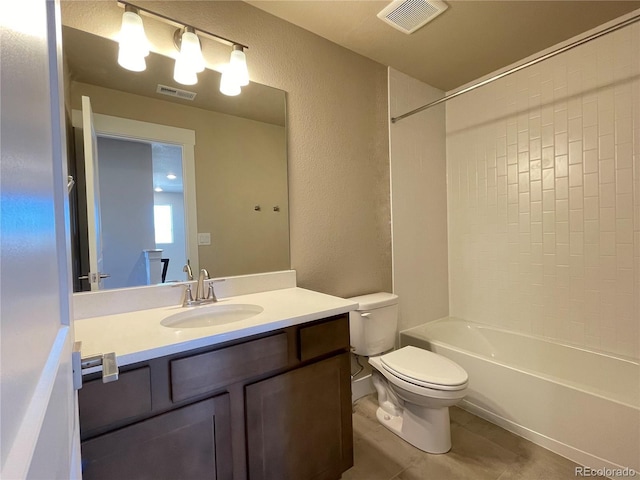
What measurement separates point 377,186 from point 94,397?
190cm

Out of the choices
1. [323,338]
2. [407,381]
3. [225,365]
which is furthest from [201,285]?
[407,381]

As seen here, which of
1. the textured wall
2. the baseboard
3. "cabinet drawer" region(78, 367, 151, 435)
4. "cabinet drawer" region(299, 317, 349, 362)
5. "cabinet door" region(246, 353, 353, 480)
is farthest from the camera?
the textured wall

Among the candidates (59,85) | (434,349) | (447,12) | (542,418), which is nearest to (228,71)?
(59,85)

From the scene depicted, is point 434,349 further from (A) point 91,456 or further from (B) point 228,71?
(B) point 228,71

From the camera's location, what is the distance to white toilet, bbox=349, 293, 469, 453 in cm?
154

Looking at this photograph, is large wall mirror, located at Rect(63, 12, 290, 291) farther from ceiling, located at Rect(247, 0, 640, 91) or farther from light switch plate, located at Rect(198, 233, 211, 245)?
ceiling, located at Rect(247, 0, 640, 91)

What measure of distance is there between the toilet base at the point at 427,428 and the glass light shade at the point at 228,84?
1.94 meters

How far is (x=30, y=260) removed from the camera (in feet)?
1.06

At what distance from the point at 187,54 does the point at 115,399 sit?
1.39 m

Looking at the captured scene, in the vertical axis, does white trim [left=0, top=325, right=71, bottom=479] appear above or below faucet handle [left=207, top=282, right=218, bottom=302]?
above

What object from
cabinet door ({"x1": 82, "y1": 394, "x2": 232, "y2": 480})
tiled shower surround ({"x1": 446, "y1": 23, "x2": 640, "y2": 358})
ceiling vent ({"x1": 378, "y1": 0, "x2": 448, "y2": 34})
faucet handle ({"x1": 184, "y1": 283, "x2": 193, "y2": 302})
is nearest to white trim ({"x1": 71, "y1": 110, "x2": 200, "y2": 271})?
faucet handle ({"x1": 184, "y1": 283, "x2": 193, "y2": 302})

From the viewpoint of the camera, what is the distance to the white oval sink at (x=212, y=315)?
1.32m

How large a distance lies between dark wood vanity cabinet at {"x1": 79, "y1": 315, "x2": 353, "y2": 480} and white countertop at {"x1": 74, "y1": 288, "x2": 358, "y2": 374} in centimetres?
5

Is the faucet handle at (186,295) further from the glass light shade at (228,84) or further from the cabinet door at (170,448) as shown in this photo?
the glass light shade at (228,84)
